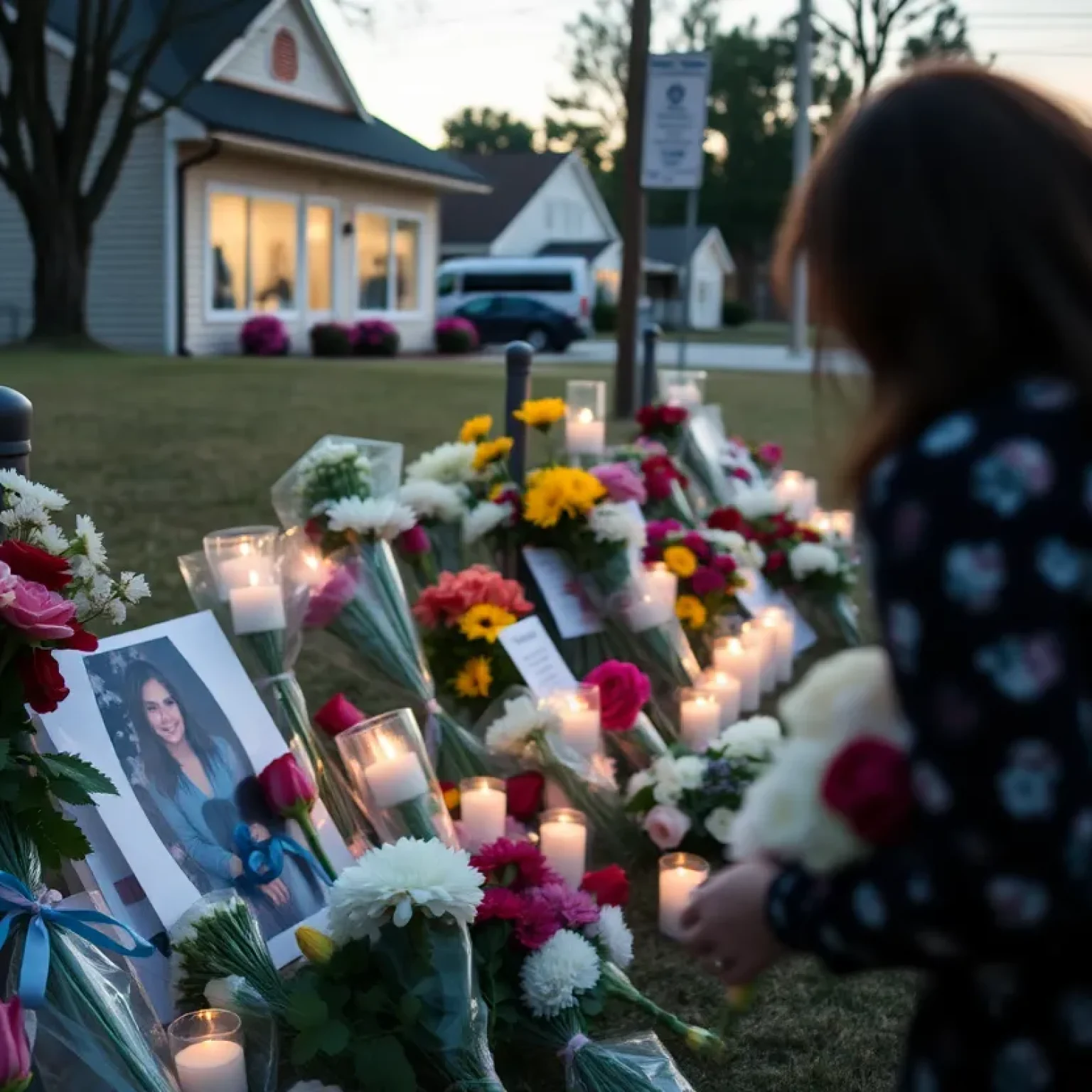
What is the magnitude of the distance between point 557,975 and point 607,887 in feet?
1.80

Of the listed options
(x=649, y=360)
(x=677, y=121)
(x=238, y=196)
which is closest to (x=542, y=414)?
(x=649, y=360)

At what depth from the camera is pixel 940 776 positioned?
1095mm

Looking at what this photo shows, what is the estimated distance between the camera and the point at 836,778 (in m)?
1.25

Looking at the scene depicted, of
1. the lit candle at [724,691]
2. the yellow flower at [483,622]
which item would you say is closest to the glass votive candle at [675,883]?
the yellow flower at [483,622]

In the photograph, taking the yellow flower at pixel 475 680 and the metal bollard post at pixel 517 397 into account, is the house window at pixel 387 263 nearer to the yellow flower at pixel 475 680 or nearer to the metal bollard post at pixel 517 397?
the metal bollard post at pixel 517 397

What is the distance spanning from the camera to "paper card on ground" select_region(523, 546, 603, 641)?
4.32 m

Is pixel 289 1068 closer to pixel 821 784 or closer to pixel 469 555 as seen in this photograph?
pixel 821 784

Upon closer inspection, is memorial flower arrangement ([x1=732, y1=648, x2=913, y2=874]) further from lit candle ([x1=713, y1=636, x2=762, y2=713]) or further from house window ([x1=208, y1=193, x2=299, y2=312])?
house window ([x1=208, y1=193, x2=299, y2=312])

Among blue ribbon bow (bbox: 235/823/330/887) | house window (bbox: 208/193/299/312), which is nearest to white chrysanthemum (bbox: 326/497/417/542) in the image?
blue ribbon bow (bbox: 235/823/330/887)

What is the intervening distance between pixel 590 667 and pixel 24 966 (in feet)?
9.09

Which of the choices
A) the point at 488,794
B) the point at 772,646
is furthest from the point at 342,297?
the point at 488,794

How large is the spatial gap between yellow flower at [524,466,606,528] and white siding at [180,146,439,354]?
55.7 feet

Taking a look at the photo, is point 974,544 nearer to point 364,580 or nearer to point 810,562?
point 364,580

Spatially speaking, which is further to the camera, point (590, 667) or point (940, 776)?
point (590, 667)
